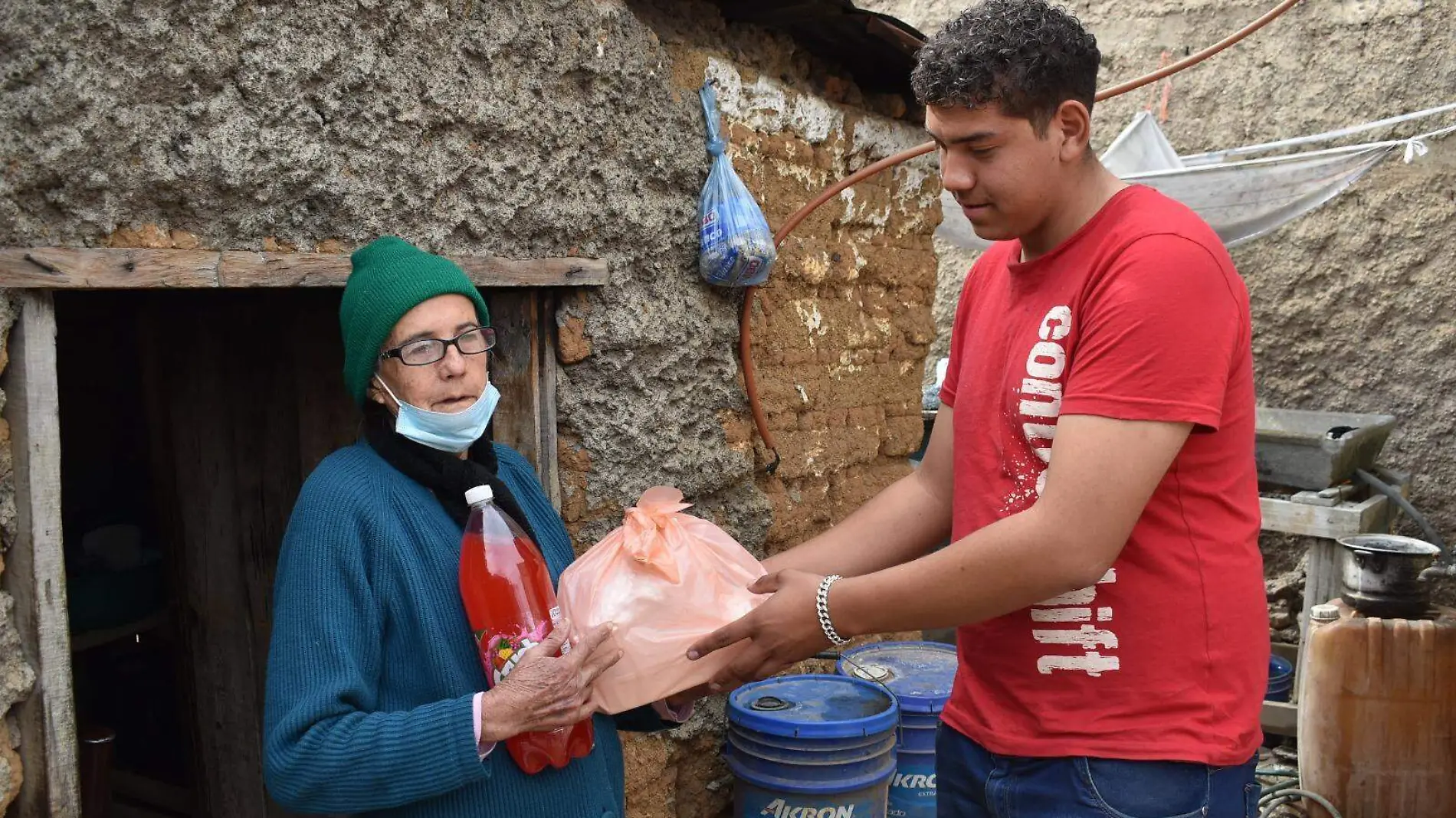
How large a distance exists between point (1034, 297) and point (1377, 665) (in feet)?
11.1

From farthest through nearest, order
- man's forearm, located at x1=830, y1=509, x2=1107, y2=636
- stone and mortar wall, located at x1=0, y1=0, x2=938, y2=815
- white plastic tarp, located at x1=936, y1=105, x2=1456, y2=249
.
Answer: white plastic tarp, located at x1=936, y1=105, x2=1456, y2=249
stone and mortar wall, located at x1=0, y1=0, x2=938, y2=815
man's forearm, located at x1=830, y1=509, x2=1107, y2=636

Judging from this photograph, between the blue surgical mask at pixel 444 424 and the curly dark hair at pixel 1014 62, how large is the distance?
36.7 inches

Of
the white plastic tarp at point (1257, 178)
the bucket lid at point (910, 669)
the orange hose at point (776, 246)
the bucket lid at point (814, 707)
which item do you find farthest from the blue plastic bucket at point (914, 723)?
the white plastic tarp at point (1257, 178)

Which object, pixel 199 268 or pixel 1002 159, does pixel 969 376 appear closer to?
pixel 1002 159

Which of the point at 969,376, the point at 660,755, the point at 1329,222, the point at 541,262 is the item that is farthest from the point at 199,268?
the point at 1329,222

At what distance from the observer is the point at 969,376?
1.99 meters

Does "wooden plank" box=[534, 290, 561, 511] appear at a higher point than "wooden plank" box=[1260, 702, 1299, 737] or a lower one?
higher

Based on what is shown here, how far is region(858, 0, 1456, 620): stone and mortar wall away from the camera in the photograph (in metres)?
7.04

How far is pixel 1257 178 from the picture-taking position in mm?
6207

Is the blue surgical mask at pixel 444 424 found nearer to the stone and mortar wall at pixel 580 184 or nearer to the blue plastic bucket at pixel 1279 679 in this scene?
the stone and mortar wall at pixel 580 184

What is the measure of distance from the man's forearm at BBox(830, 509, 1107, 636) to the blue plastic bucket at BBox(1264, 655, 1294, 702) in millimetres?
4118

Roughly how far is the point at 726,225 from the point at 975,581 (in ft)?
5.04

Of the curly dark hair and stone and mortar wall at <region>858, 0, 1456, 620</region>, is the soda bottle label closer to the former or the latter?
the curly dark hair

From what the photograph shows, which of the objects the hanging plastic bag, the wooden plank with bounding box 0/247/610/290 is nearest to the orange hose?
the hanging plastic bag
